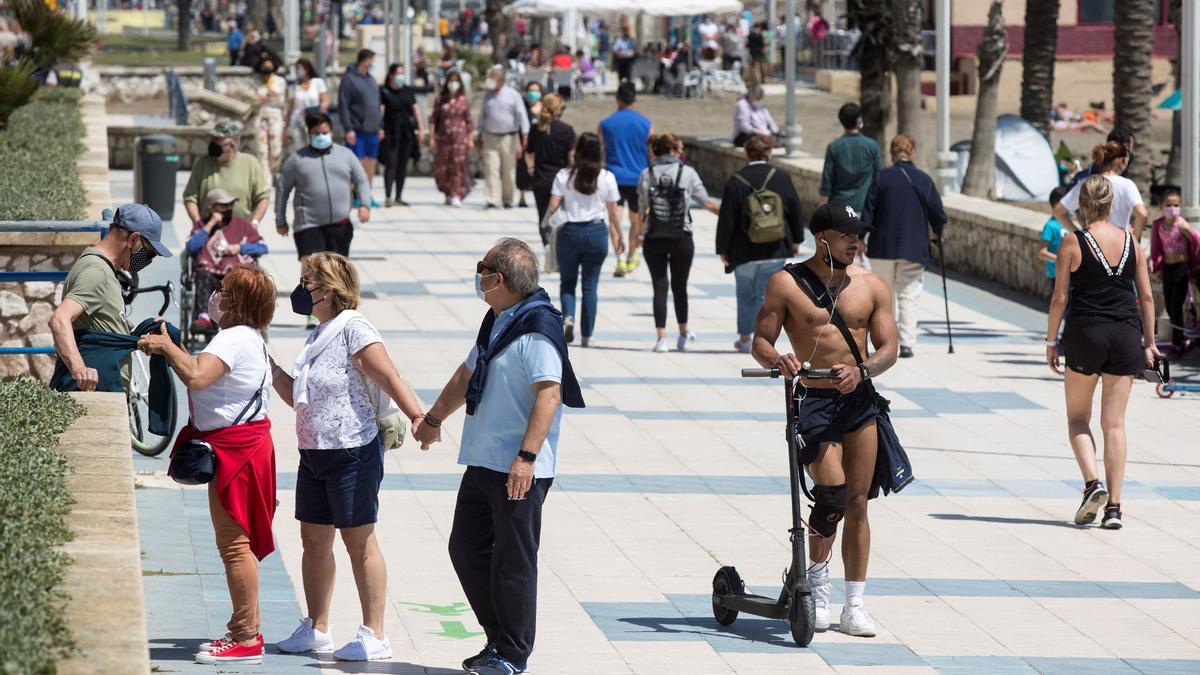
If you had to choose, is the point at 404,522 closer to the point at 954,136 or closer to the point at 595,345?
the point at 595,345

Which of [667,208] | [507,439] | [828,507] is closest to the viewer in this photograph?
[507,439]

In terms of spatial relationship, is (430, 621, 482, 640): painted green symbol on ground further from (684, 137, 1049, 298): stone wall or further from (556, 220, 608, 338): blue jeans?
(684, 137, 1049, 298): stone wall

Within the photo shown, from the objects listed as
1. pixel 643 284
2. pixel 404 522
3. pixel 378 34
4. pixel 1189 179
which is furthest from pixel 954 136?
pixel 404 522

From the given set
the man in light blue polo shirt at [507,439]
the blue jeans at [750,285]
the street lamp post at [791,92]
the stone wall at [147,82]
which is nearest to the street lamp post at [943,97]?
the street lamp post at [791,92]

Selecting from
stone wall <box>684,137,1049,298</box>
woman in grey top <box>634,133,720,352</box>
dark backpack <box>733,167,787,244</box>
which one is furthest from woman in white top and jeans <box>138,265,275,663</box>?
stone wall <box>684,137,1049,298</box>

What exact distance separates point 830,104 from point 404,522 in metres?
38.2

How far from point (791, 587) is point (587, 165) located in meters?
7.75

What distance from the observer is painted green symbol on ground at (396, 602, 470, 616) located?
788 centimetres

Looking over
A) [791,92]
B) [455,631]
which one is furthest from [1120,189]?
[791,92]

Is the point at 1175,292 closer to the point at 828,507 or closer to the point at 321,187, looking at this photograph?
the point at 321,187

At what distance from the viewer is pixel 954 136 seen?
1564 inches

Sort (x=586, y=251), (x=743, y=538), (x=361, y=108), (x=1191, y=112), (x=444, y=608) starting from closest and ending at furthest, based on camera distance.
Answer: (x=444, y=608) → (x=743, y=538) → (x=586, y=251) → (x=1191, y=112) → (x=361, y=108)

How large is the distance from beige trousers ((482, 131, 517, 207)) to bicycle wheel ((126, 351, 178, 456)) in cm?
1324

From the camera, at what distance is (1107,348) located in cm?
959
